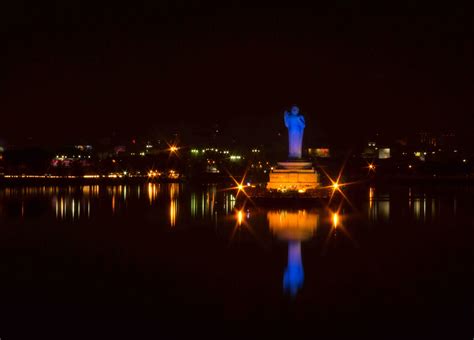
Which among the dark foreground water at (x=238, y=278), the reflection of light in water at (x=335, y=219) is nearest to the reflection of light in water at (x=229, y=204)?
the dark foreground water at (x=238, y=278)

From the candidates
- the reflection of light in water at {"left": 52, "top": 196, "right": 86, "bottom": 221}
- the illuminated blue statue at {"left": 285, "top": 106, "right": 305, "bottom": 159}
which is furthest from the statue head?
the reflection of light in water at {"left": 52, "top": 196, "right": 86, "bottom": 221}

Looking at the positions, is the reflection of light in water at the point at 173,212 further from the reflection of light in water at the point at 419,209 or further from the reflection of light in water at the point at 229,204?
the reflection of light in water at the point at 419,209

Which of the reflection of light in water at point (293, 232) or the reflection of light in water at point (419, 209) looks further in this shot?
the reflection of light in water at point (419, 209)

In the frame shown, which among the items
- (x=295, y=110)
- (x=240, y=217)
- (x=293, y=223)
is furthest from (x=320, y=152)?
(x=293, y=223)

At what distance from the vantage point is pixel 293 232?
40.3ft

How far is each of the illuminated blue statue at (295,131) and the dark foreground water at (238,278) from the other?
1076cm

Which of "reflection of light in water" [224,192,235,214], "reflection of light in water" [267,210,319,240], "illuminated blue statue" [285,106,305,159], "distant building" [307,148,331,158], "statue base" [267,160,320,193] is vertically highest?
"distant building" [307,148,331,158]

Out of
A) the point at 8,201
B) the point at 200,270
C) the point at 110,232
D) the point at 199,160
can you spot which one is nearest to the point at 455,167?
the point at 199,160

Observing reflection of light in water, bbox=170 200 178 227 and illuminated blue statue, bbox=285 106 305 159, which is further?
illuminated blue statue, bbox=285 106 305 159

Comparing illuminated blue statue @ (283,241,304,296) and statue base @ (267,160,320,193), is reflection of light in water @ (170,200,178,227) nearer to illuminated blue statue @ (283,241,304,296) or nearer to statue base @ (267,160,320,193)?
illuminated blue statue @ (283,241,304,296)

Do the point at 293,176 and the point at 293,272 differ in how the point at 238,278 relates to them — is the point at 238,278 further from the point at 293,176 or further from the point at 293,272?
the point at 293,176

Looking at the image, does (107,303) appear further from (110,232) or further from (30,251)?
(110,232)

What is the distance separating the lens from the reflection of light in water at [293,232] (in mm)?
8000

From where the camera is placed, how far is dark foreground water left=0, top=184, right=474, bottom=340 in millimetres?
6273
